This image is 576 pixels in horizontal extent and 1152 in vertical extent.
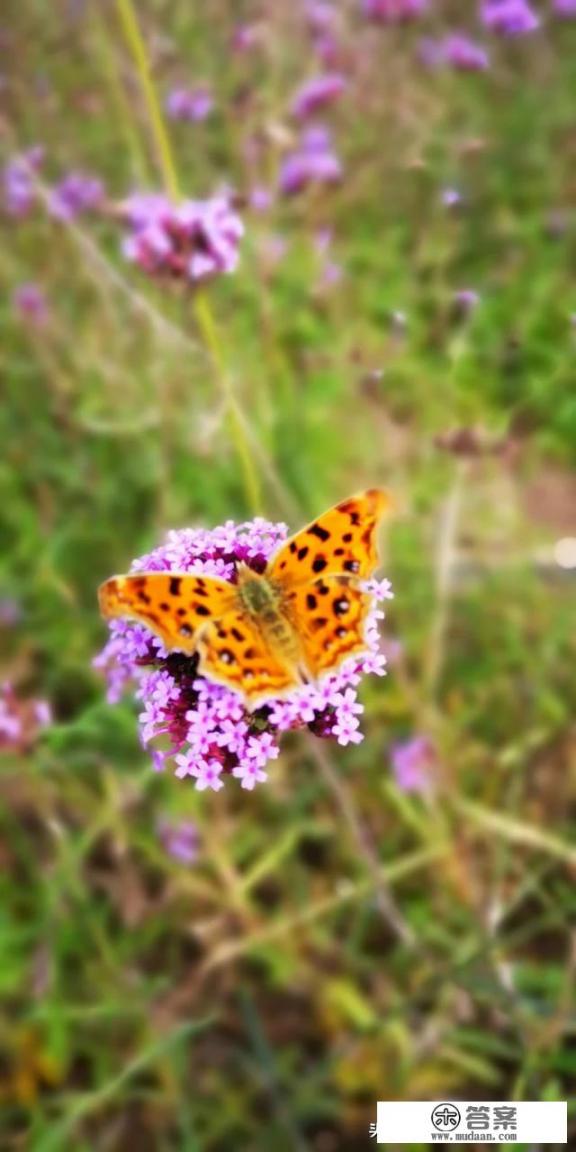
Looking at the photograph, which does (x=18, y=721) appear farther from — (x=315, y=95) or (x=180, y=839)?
(x=315, y=95)

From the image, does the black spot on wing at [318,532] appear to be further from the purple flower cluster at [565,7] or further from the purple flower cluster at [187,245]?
the purple flower cluster at [565,7]

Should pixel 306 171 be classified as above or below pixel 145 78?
above

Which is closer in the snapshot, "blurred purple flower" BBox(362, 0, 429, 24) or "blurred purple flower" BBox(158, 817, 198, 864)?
"blurred purple flower" BBox(158, 817, 198, 864)

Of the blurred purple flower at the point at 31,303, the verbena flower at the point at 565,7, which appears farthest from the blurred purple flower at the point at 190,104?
the verbena flower at the point at 565,7

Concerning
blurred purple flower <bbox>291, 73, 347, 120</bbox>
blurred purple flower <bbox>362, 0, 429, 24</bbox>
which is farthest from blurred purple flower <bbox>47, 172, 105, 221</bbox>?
blurred purple flower <bbox>362, 0, 429, 24</bbox>

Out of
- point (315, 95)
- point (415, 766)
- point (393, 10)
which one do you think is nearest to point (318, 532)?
point (415, 766)

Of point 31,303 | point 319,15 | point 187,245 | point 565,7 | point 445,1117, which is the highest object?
point 565,7

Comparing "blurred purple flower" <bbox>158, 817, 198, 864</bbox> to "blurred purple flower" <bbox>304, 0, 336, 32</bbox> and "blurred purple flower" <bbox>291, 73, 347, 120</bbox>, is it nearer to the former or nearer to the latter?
"blurred purple flower" <bbox>291, 73, 347, 120</bbox>
